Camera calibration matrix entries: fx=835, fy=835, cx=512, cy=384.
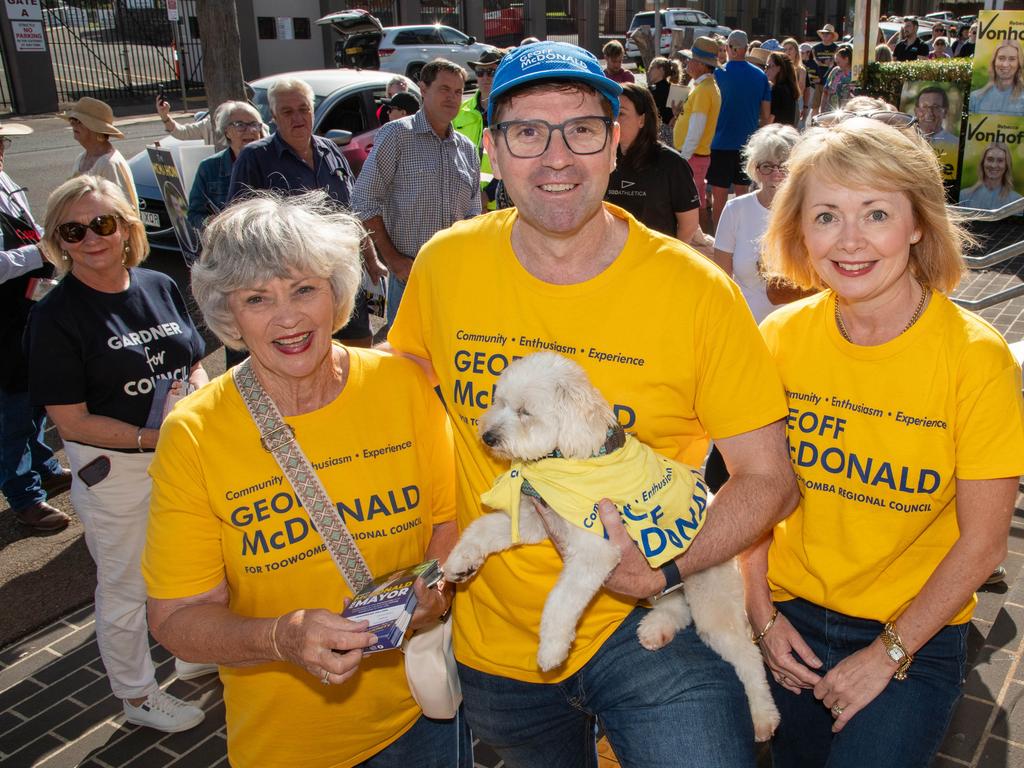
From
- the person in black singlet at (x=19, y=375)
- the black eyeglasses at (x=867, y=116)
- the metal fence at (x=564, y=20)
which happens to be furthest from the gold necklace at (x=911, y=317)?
the metal fence at (x=564, y=20)

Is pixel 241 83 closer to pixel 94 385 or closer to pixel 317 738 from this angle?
pixel 94 385

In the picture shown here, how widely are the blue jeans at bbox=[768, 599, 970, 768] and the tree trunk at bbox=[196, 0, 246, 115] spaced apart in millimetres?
10236

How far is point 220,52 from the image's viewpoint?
34.6ft

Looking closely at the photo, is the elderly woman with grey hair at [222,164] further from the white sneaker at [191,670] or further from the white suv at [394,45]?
the white suv at [394,45]

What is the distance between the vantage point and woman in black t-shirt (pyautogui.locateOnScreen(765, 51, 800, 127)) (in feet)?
45.3

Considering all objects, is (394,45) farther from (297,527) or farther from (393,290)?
(297,527)

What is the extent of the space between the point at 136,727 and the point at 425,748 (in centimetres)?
211

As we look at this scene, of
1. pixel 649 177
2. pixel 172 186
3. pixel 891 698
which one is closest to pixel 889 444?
pixel 891 698

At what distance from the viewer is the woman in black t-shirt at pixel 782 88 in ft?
45.3

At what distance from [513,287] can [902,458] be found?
1130 millimetres

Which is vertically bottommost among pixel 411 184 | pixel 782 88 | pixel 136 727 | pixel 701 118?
pixel 136 727

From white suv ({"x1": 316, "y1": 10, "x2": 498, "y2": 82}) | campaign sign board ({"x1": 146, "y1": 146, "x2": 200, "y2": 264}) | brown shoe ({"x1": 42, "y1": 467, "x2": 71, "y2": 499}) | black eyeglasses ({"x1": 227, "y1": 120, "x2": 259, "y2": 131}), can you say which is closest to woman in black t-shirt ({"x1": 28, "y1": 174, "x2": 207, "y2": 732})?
brown shoe ({"x1": 42, "y1": 467, "x2": 71, "y2": 499})

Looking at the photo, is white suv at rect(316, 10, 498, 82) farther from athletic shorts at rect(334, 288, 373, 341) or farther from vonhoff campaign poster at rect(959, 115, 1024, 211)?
athletic shorts at rect(334, 288, 373, 341)

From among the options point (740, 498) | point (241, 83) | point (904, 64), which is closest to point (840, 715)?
point (740, 498)
